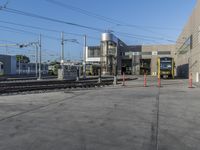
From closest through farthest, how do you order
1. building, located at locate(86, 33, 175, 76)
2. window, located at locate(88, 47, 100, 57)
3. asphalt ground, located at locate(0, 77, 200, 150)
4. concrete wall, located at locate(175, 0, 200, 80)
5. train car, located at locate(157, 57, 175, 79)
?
asphalt ground, located at locate(0, 77, 200, 150)
concrete wall, located at locate(175, 0, 200, 80)
train car, located at locate(157, 57, 175, 79)
window, located at locate(88, 47, 100, 57)
building, located at locate(86, 33, 175, 76)

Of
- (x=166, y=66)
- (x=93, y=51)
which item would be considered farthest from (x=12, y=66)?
(x=166, y=66)

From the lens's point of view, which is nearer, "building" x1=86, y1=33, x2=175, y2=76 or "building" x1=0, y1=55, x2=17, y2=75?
"building" x1=0, y1=55, x2=17, y2=75

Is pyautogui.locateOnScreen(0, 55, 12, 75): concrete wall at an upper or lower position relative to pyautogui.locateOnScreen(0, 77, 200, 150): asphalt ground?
upper

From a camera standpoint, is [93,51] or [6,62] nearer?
[6,62]

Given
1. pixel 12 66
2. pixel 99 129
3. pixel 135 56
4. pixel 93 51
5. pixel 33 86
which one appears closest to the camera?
pixel 99 129

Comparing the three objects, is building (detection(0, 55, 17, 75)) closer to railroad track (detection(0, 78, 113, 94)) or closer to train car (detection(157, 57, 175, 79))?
train car (detection(157, 57, 175, 79))

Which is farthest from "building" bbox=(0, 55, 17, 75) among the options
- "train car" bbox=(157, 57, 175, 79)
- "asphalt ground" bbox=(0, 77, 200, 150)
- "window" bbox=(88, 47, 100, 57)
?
"asphalt ground" bbox=(0, 77, 200, 150)

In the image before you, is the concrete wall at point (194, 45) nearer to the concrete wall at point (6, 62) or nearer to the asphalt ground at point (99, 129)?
the asphalt ground at point (99, 129)

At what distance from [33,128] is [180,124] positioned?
4.17 m

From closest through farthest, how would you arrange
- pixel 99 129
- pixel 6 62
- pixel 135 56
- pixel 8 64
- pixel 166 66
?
pixel 99 129 → pixel 166 66 → pixel 6 62 → pixel 8 64 → pixel 135 56

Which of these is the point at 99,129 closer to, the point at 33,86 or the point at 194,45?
the point at 33,86

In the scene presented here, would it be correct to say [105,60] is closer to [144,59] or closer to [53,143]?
[144,59]

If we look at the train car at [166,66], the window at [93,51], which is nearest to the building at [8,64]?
the window at [93,51]

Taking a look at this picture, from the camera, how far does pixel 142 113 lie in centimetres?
1073
